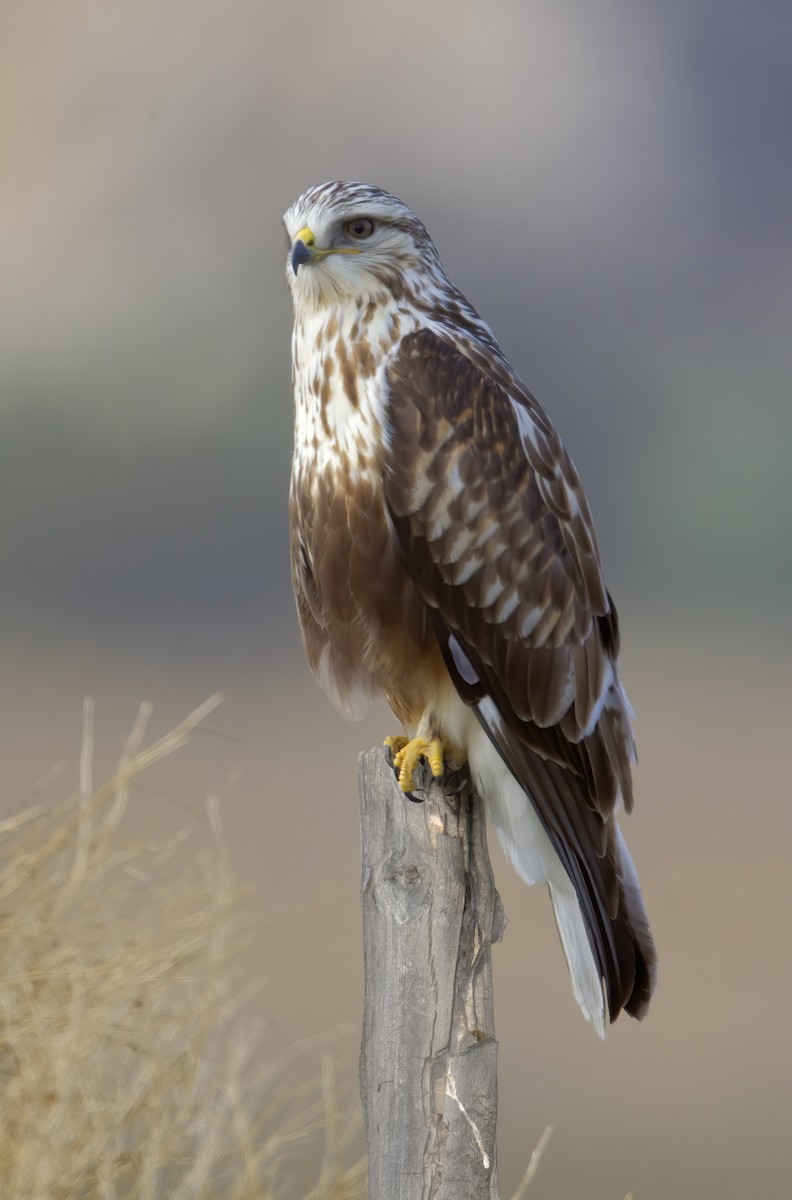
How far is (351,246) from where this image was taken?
260cm

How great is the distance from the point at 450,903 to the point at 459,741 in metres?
0.36

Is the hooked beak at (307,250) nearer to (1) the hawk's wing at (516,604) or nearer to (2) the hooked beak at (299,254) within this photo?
(2) the hooked beak at (299,254)

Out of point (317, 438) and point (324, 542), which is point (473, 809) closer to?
point (324, 542)

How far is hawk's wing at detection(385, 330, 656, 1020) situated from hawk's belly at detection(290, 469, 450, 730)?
43 millimetres

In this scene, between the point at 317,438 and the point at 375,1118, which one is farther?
the point at 317,438

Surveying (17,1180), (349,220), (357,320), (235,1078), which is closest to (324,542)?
(357,320)

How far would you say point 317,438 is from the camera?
8.28 ft

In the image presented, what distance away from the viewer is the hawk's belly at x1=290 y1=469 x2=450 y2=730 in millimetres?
2445

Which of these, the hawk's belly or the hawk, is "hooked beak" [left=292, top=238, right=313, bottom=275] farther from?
the hawk's belly

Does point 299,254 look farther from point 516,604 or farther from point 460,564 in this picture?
point 516,604

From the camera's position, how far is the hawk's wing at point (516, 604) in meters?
2.45

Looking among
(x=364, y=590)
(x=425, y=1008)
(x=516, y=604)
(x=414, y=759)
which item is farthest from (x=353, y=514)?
(x=425, y=1008)

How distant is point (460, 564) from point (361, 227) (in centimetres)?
74

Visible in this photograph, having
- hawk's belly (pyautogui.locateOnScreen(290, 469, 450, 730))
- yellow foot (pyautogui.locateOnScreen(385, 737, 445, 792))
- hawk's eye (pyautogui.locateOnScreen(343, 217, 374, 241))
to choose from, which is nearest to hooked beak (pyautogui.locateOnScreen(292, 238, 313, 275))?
hawk's eye (pyautogui.locateOnScreen(343, 217, 374, 241))
